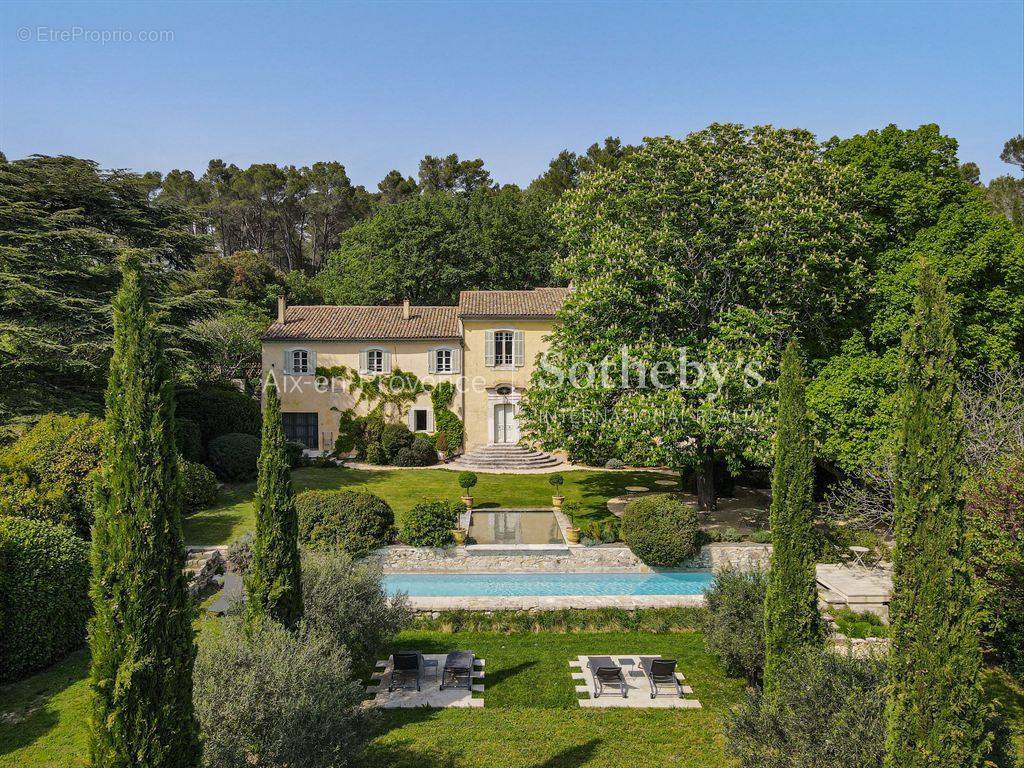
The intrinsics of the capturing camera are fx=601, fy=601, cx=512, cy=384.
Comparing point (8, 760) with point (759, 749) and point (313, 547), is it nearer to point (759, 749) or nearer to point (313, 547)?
point (313, 547)

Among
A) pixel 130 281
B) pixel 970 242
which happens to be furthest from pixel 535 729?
pixel 970 242

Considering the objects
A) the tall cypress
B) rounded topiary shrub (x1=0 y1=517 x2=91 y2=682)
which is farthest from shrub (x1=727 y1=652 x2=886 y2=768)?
rounded topiary shrub (x1=0 y1=517 x2=91 y2=682)

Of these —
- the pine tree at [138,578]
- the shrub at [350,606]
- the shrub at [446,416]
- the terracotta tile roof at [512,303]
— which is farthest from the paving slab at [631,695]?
the terracotta tile roof at [512,303]

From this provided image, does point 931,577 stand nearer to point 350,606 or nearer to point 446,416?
point 350,606

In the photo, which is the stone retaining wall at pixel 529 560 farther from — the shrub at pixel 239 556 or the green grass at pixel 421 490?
the shrub at pixel 239 556

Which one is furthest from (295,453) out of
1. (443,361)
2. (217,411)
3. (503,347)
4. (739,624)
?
(739,624)
